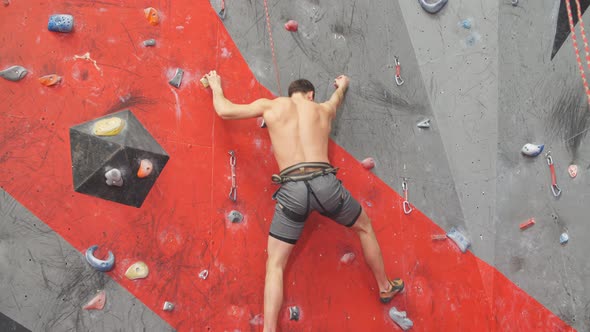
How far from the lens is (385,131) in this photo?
315 cm

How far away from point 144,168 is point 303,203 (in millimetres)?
957

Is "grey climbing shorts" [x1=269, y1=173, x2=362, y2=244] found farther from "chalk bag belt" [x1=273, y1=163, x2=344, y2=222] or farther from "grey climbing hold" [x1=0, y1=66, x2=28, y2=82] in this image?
"grey climbing hold" [x1=0, y1=66, x2=28, y2=82]

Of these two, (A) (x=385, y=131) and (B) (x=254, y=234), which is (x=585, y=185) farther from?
(B) (x=254, y=234)

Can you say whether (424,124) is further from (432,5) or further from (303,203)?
(303,203)

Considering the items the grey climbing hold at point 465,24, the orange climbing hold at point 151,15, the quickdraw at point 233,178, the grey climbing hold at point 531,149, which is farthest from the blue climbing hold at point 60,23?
the grey climbing hold at point 531,149

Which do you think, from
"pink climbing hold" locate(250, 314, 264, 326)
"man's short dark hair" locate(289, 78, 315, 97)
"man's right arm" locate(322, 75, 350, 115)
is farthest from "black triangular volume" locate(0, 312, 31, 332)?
"man's right arm" locate(322, 75, 350, 115)

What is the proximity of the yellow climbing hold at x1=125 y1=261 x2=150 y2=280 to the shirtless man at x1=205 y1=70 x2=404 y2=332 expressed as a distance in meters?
0.70

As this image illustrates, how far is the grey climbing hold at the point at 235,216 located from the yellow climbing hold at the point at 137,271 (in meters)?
0.56

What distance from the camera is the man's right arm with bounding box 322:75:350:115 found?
2914mm

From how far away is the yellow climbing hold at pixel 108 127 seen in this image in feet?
8.70

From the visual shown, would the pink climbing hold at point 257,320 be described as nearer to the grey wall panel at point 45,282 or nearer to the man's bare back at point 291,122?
the grey wall panel at point 45,282

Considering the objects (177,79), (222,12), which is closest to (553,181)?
(222,12)

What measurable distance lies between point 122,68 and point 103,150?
517 mm

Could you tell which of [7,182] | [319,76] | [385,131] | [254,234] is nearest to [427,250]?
[385,131]
